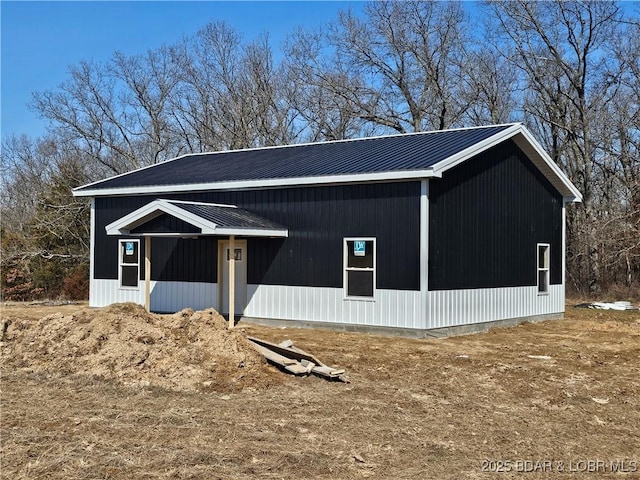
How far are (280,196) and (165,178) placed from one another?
474 cm

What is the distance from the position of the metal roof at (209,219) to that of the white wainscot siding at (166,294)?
84.1 inches

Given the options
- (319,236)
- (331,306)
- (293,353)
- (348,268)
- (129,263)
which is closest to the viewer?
(293,353)

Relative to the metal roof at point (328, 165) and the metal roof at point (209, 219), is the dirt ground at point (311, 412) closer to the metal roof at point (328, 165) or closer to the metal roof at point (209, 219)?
the metal roof at point (209, 219)

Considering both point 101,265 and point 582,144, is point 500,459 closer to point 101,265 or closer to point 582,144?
point 101,265

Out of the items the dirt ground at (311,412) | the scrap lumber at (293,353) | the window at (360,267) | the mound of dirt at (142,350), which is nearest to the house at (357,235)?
the window at (360,267)

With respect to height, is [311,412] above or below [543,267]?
below

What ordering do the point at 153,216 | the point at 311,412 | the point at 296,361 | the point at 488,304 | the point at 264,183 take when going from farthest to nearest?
1. the point at 264,183
2. the point at 153,216
3. the point at 488,304
4. the point at 296,361
5. the point at 311,412

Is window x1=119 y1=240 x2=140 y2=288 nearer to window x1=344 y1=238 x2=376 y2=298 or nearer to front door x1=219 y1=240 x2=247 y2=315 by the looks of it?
front door x1=219 y1=240 x2=247 y2=315

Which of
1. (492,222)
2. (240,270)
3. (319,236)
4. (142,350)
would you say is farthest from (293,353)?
(492,222)

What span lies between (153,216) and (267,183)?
9.12ft

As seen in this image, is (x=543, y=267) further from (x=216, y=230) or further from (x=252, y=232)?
(x=216, y=230)

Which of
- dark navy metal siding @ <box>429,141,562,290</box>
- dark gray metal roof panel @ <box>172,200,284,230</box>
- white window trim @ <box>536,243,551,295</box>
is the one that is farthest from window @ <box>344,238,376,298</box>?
white window trim @ <box>536,243,551,295</box>

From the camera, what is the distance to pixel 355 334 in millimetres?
16500

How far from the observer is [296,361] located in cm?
1152
